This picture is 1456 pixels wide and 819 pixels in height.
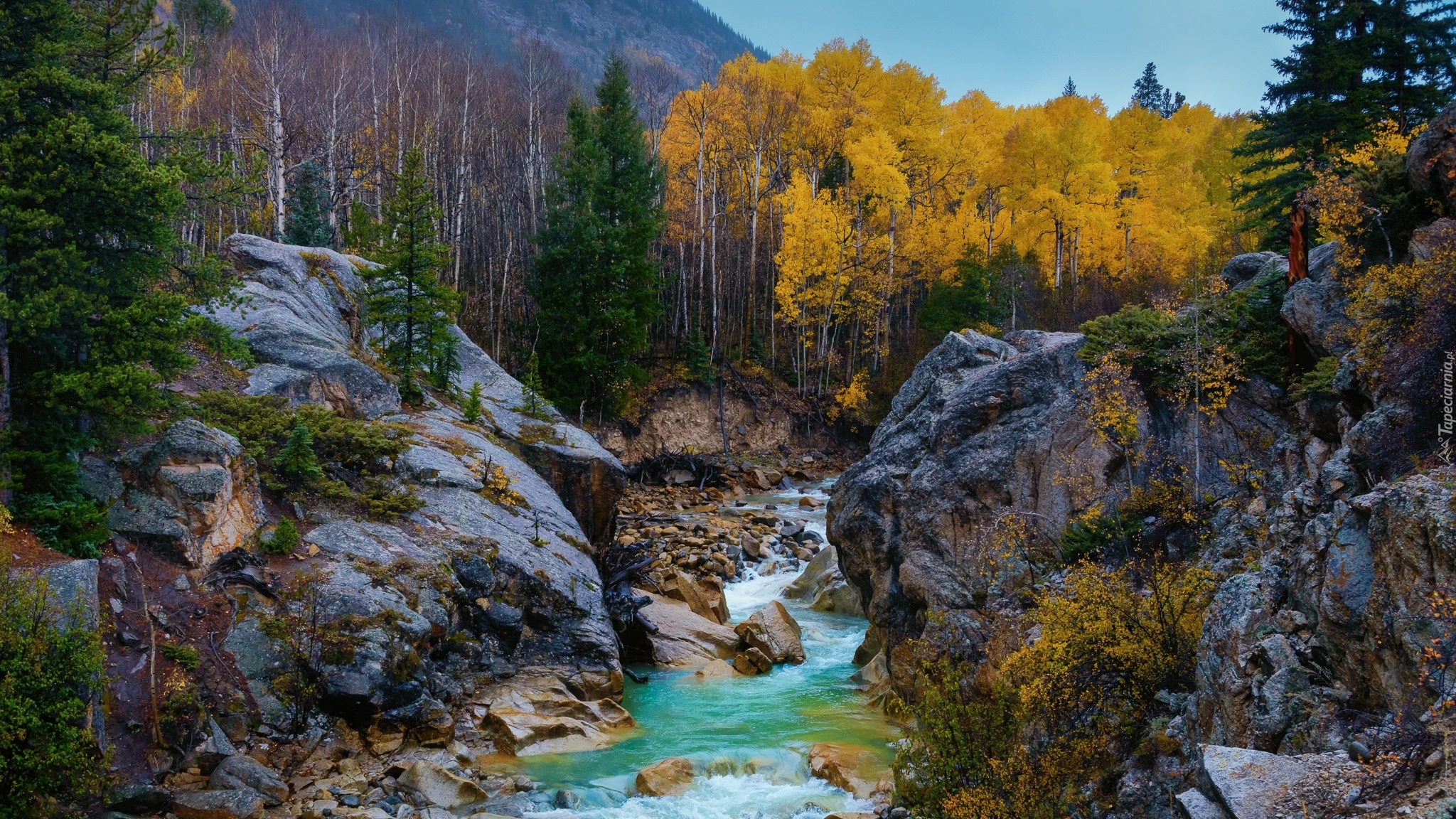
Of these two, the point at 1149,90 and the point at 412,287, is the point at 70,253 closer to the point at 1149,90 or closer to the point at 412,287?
the point at 412,287

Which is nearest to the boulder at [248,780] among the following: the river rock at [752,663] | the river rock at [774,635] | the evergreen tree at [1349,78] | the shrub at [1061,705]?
the shrub at [1061,705]

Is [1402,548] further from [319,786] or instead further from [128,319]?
[128,319]

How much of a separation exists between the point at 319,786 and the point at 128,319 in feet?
20.5

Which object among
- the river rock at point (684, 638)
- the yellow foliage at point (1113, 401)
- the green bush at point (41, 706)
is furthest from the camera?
the river rock at point (684, 638)

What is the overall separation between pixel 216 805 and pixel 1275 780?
32.7 ft

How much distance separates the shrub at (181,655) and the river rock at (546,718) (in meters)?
3.94

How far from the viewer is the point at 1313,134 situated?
875 inches

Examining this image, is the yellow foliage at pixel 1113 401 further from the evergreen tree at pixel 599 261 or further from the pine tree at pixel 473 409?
the evergreen tree at pixel 599 261

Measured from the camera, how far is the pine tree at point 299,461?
14086 mm

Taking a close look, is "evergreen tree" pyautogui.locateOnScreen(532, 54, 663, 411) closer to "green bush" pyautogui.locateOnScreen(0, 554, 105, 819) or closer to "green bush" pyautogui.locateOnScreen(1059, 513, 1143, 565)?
"green bush" pyautogui.locateOnScreen(1059, 513, 1143, 565)

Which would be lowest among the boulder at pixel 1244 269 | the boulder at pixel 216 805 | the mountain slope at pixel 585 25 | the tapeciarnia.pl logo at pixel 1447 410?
the boulder at pixel 216 805

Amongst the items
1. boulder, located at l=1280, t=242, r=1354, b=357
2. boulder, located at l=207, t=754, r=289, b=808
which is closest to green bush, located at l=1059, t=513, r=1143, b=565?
boulder, located at l=1280, t=242, r=1354, b=357

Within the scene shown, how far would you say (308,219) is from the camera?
30062 mm

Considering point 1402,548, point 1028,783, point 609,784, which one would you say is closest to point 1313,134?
point 1402,548
